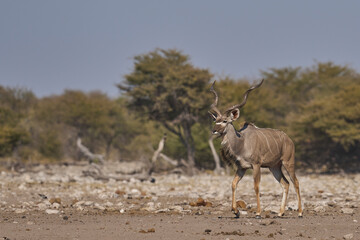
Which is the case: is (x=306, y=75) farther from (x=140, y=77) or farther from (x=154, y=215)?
(x=154, y=215)

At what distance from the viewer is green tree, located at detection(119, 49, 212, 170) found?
35.5 m

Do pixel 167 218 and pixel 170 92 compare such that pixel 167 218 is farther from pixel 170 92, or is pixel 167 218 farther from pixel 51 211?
pixel 170 92

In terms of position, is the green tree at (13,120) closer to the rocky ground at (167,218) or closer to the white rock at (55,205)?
the rocky ground at (167,218)

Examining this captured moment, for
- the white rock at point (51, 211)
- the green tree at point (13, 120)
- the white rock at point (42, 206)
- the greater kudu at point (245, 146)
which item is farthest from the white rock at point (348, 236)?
the green tree at point (13, 120)

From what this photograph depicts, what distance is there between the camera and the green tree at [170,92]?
35.5 m

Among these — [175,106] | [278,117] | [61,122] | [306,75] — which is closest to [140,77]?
[175,106]

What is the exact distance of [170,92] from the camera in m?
35.8

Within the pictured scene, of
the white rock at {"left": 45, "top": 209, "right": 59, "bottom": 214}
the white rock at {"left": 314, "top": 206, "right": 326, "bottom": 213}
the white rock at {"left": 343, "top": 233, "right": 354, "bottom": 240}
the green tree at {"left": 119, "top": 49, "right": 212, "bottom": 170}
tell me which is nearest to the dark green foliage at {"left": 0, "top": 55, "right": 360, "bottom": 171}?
the green tree at {"left": 119, "top": 49, "right": 212, "bottom": 170}

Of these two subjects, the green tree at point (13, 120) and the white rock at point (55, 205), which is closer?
the white rock at point (55, 205)

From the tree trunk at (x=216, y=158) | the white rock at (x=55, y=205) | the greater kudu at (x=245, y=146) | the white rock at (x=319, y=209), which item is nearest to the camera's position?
the greater kudu at (x=245, y=146)

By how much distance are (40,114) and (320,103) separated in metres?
25.9

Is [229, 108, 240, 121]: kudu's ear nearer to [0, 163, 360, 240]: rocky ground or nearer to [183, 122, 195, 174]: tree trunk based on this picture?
[0, 163, 360, 240]: rocky ground

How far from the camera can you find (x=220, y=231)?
10039 millimetres

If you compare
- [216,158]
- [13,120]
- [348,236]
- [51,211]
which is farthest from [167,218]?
[13,120]
